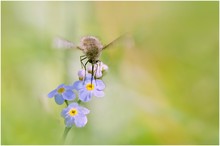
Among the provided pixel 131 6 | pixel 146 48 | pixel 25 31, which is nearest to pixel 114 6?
pixel 131 6

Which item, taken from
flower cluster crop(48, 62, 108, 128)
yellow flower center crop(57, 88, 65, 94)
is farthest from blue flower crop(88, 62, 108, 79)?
yellow flower center crop(57, 88, 65, 94)

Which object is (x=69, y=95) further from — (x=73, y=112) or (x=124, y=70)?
(x=124, y=70)

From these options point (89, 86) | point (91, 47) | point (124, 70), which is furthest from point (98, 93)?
point (124, 70)

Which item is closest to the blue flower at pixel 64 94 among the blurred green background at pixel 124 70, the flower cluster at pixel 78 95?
the flower cluster at pixel 78 95

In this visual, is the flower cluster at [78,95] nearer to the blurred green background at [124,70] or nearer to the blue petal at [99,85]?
the blue petal at [99,85]

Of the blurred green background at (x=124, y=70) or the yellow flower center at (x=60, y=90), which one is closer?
the yellow flower center at (x=60, y=90)

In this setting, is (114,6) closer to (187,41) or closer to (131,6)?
(131,6)

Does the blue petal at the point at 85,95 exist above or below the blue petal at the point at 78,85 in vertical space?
below
